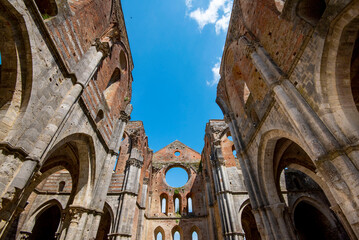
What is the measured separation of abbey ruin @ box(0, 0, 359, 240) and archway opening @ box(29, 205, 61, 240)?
0.12 m

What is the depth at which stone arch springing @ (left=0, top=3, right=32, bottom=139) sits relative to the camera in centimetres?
408

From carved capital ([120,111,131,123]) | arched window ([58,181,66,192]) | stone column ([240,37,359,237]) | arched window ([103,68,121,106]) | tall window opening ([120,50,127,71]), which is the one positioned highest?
tall window opening ([120,50,127,71])

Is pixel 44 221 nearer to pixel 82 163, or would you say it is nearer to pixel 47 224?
pixel 47 224

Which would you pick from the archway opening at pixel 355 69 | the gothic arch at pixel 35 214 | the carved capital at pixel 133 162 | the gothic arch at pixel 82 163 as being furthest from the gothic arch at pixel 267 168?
the gothic arch at pixel 35 214

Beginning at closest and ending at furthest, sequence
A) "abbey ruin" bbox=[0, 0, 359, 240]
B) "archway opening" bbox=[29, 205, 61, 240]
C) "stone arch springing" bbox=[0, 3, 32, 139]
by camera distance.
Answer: "abbey ruin" bbox=[0, 0, 359, 240] < "stone arch springing" bbox=[0, 3, 32, 139] < "archway opening" bbox=[29, 205, 61, 240]

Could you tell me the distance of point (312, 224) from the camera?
A: 47.3 ft

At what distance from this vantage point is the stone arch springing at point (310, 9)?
5.30 metres

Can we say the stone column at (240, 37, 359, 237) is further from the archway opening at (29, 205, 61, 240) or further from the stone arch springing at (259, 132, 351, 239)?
the archway opening at (29, 205, 61, 240)

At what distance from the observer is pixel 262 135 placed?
707 centimetres

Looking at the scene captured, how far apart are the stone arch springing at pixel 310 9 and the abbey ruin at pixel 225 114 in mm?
38

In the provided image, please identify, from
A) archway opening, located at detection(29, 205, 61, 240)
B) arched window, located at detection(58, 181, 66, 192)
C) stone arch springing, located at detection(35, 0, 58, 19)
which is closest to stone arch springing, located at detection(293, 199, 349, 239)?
stone arch springing, located at detection(35, 0, 58, 19)

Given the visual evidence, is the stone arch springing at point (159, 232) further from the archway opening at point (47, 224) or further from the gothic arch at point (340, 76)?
the gothic arch at point (340, 76)

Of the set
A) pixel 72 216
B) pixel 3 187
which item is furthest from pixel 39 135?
pixel 72 216

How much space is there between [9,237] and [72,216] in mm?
8874
